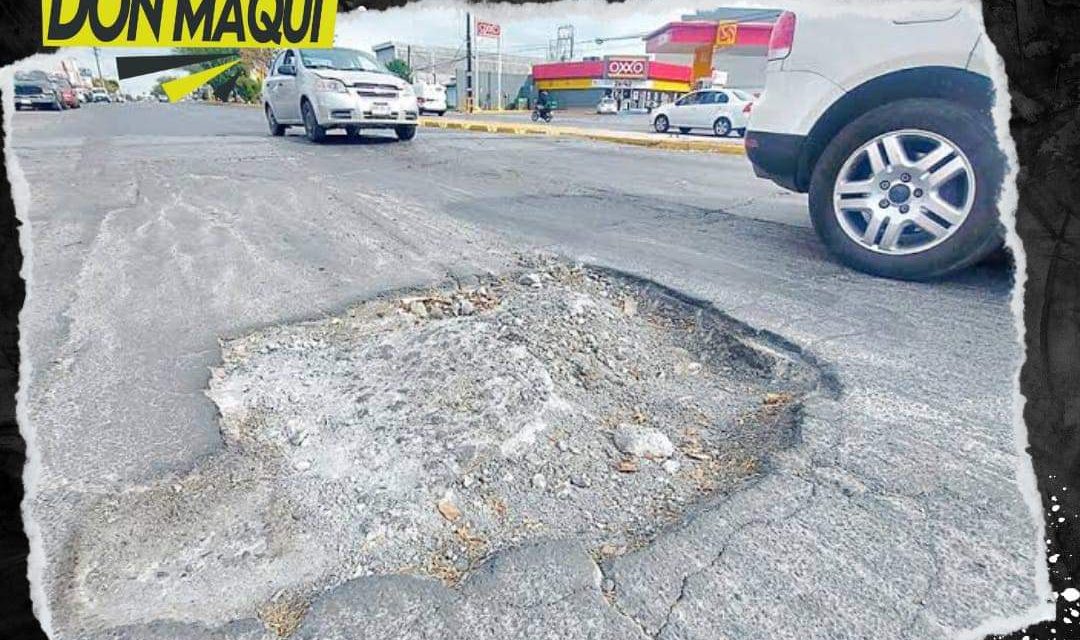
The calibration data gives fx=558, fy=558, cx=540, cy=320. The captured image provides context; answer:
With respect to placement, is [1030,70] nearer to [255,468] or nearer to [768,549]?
[768,549]

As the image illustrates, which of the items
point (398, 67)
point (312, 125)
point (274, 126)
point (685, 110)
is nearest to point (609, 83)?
point (685, 110)

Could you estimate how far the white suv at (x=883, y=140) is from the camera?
267 centimetres

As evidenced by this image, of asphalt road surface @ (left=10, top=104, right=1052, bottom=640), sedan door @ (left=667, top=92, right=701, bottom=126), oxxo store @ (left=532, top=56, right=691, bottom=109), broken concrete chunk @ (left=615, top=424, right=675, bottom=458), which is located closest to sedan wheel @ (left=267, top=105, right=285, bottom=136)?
asphalt road surface @ (left=10, top=104, right=1052, bottom=640)

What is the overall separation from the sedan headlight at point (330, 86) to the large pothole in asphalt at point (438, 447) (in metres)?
4.87

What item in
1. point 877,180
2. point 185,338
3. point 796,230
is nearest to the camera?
point 185,338

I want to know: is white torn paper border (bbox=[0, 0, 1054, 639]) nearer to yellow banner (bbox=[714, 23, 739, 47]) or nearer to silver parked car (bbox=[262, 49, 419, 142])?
yellow banner (bbox=[714, 23, 739, 47])

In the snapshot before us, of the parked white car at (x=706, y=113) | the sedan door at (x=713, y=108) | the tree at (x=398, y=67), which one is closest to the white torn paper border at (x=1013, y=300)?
the tree at (x=398, y=67)

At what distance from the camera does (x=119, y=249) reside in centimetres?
372

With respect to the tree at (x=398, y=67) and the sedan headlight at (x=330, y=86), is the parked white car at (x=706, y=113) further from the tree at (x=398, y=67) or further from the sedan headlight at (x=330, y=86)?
the sedan headlight at (x=330, y=86)

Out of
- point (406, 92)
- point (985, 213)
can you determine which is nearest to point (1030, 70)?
point (985, 213)

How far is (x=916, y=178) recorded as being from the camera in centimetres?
293

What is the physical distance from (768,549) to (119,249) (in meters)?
4.22

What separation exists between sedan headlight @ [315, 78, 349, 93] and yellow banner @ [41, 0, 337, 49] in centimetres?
631

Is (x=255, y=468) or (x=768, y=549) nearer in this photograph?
(x=768, y=549)
